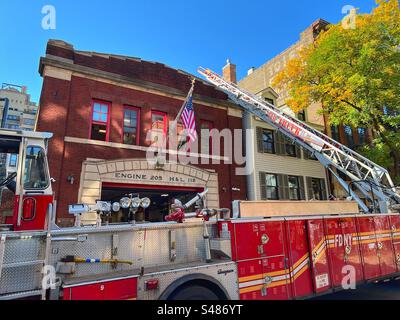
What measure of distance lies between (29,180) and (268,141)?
627 inches

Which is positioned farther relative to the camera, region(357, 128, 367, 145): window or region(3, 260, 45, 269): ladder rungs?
region(357, 128, 367, 145): window

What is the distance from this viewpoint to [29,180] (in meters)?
4.50

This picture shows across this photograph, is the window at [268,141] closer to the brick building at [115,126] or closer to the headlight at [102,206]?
the brick building at [115,126]

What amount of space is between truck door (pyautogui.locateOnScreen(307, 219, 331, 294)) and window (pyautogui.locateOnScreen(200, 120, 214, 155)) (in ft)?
34.0

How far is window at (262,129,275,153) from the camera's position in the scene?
18.5 meters

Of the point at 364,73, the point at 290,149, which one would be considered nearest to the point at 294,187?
the point at 290,149

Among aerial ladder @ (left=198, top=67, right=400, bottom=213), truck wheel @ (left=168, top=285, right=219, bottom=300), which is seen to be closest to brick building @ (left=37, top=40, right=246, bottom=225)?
aerial ladder @ (left=198, top=67, right=400, bottom=213)

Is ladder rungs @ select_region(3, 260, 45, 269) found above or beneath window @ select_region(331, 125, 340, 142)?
beneath

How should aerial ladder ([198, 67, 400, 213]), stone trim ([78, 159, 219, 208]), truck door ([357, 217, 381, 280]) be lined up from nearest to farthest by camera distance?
1. truck door ([357, 217, 381, 280])
2. aerial ladder ([198, 67, 400, 213])
3. stone trim ([78, 159, 219, 208])

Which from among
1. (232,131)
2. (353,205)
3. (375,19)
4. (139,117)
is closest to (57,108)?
(139,117)

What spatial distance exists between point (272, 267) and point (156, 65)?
1319 centimetres

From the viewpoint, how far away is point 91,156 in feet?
41.3

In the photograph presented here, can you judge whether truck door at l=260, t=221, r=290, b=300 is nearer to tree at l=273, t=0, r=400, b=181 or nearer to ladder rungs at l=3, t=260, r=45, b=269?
ladder rungs at l=3, t=260, r=45, b=269

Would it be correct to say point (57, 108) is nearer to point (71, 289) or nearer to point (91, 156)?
point (91, 156)
